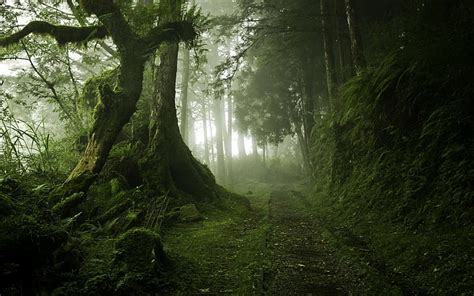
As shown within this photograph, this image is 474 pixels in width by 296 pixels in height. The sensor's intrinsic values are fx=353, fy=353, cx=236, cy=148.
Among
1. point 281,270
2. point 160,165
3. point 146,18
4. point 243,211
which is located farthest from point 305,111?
point 281,270

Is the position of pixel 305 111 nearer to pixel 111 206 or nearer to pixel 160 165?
pixel 160 165

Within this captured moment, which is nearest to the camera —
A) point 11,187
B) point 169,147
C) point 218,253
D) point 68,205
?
point 11,187

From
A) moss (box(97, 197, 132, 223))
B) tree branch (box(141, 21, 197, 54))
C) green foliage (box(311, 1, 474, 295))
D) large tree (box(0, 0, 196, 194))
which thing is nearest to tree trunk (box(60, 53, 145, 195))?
large tree (box(0, 0, 196, 194))

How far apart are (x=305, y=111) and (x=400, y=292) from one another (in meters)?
14.9

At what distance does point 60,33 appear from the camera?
25.4 ft

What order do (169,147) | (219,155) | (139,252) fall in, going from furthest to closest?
1. (219,155)
2. (169,147)
3. (139,252)

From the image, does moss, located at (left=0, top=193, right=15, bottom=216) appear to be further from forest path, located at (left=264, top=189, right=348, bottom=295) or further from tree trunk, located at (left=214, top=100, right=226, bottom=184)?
tree trunk, located at (left=214, top=100, right=226, bottom=184)

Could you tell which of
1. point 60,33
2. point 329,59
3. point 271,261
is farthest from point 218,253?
point 329,59

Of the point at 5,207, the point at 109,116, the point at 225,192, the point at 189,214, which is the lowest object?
the point at 189,214

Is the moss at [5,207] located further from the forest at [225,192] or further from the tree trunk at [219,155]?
the tree trunk at [219,155]

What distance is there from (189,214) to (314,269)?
12.7 ft

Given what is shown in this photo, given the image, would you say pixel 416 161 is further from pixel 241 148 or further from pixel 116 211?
pixel 241 148

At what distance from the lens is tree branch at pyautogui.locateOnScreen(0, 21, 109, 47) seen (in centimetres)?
752

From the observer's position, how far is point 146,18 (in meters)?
7.57
